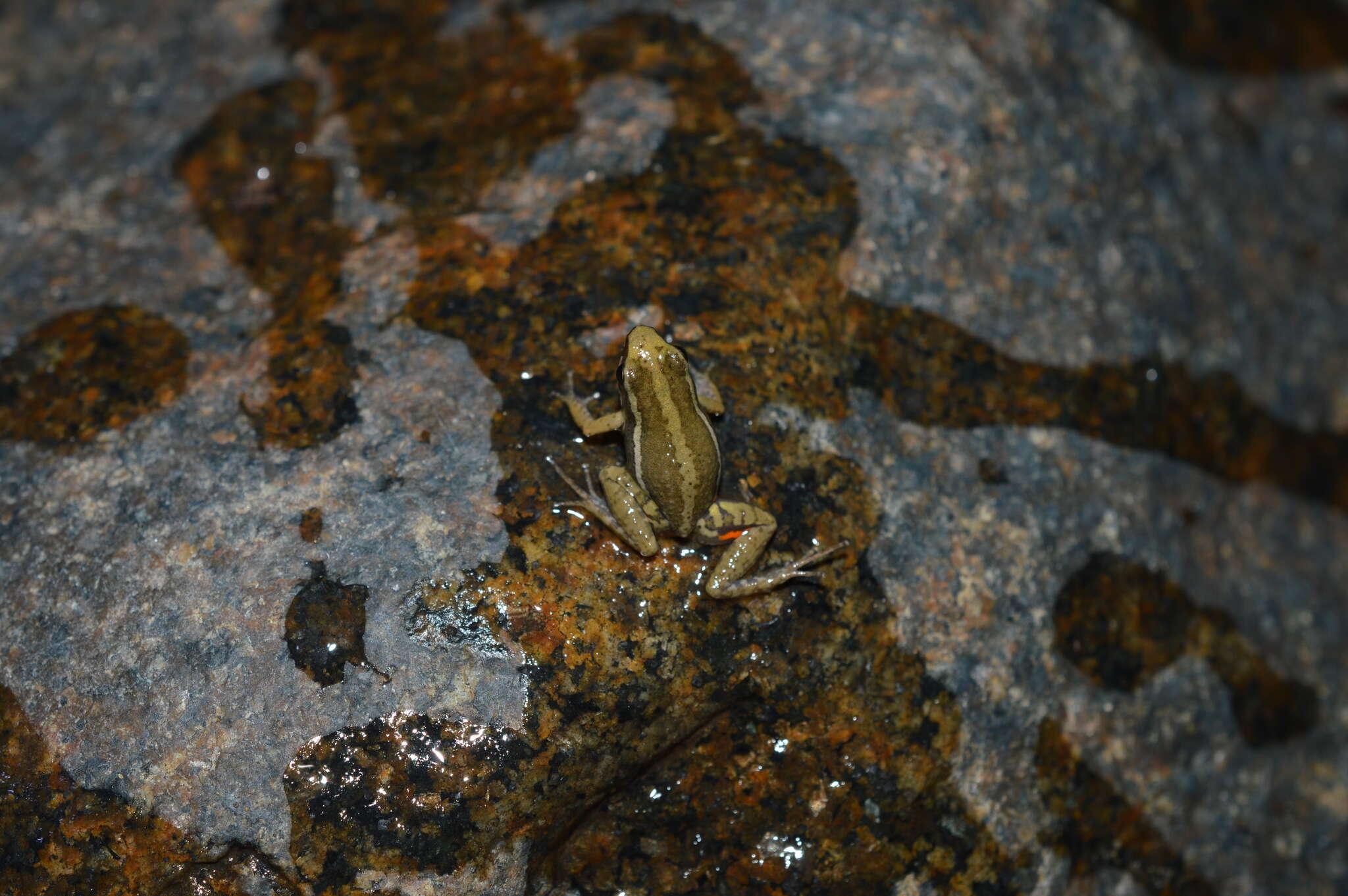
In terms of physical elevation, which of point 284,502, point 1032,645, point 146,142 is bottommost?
point 1032,645

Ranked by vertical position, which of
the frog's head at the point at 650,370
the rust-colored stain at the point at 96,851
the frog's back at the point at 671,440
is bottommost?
the rust-colored stain at the point at 96,851

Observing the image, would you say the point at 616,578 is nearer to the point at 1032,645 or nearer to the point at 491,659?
the point at 491,659

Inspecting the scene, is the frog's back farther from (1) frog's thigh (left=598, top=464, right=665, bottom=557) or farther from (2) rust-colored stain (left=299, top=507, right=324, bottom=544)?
(2) rust-colored stain (left=299, top=507, right=324, bottom=544)

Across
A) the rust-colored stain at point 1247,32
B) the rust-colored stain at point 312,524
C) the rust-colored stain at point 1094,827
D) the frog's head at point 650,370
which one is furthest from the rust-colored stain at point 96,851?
the rust-colored stain at point 1247,32

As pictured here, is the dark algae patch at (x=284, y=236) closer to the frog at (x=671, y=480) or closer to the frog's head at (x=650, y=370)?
the frog at (x=671, y=480)

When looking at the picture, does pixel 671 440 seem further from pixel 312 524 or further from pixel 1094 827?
pixel 1094 827

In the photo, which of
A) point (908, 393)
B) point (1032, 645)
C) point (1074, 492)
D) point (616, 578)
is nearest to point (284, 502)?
point (616, 578)
